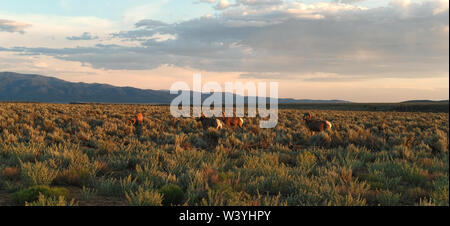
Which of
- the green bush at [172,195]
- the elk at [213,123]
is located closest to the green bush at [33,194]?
the green bush at [172,195]

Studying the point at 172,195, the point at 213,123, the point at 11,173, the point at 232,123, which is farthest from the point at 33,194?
the point at 232,123

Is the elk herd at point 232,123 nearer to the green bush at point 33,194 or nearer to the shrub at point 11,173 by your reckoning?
the shrub at point 11,173

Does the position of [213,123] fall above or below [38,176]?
above

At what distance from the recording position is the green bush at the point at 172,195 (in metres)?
4.65

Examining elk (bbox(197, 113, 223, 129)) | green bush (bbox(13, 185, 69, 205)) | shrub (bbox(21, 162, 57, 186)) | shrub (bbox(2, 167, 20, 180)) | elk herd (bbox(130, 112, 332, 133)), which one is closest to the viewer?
green bush (bbox(13, 185, 69, 205))

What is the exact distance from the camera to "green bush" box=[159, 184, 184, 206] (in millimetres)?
4652

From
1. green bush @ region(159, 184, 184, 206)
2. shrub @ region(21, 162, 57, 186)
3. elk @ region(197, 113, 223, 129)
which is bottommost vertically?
green bush @ region(159, 184, 184, 206)

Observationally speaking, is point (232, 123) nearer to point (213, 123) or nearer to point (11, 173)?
point (213, 123)

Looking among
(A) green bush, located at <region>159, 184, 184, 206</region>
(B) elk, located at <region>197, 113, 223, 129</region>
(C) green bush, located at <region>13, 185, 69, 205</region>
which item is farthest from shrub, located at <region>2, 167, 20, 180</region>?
(B) elk, located at <region>197, 113, 223, 129</region>

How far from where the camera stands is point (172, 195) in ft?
15.5

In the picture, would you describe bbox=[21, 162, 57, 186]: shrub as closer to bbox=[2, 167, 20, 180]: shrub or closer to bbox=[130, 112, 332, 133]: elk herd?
bbox=[2, 167, 20, 180]: shrub

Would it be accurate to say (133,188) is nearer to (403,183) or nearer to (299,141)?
(403,183)
